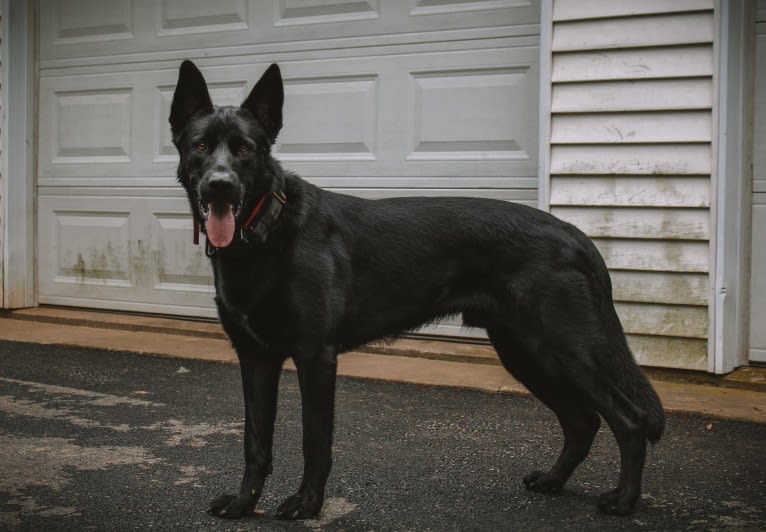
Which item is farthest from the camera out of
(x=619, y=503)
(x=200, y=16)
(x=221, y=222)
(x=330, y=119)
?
(x=200, y=16)

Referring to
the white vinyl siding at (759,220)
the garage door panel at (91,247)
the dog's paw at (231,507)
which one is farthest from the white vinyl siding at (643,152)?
the garage door panel at (91,247)

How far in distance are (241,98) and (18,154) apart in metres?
2.12

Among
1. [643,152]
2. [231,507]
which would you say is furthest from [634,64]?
[231,507]

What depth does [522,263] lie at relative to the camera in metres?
2.97

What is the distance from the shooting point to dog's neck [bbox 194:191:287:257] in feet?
9.12

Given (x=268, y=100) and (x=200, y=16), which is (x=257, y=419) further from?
(x=200, y=16)

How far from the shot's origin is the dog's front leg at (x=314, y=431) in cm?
278

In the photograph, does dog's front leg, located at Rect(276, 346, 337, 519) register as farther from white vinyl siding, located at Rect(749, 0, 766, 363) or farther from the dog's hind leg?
white vinyl siding, located at Rect(749, 0, 766, 363)

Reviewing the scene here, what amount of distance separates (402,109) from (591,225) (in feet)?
5.14

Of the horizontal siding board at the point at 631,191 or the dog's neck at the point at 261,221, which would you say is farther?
the horizontal siding board at the point at 631,191

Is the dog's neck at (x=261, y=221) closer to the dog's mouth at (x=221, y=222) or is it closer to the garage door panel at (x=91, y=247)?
the dog's mouth at (x=221, y=222)

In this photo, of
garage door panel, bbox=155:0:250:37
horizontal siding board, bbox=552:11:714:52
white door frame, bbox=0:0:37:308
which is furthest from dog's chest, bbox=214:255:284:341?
white door frame, bbox=0:0:37:308

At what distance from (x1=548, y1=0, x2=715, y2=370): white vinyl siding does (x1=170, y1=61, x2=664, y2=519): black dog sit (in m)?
1.92

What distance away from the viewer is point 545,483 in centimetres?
309
